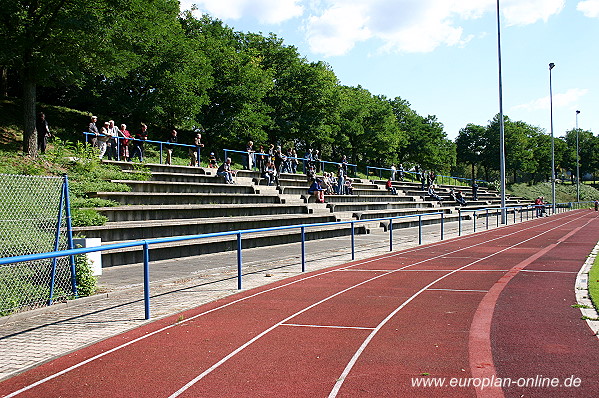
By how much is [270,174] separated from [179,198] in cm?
754

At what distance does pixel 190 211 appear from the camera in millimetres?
17250

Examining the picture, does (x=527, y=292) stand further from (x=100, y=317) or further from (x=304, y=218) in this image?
(x=304, y=218)

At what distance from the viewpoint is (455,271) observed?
39.0 ft

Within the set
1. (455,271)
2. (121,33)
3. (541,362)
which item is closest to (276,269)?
(455,271)

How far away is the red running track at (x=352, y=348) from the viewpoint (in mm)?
4656

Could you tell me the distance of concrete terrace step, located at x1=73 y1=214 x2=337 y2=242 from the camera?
13547 mm

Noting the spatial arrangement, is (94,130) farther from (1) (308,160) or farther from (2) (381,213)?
(2) (381,213)

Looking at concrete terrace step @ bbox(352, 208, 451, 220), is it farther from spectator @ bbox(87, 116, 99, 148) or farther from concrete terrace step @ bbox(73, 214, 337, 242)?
spectator @ bbox(87, 116, 99, 148)

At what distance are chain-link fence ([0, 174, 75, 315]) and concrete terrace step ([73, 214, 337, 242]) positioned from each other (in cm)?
367

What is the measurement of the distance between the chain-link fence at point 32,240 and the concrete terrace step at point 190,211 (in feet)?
18.0

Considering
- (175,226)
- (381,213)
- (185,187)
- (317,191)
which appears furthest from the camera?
(381,213)

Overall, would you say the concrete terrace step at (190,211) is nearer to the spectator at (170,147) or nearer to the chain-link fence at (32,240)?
the spectator at (170,147)

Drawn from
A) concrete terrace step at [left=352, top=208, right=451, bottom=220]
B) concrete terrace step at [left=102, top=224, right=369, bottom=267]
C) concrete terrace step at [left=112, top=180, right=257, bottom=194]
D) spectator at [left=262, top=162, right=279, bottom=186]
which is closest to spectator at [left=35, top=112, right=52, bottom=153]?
concrete terrace step at [left=112, top=180, right=257, bottom=194]

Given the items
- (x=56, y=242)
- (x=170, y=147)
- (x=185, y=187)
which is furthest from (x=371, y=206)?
(x=56, y=242)
